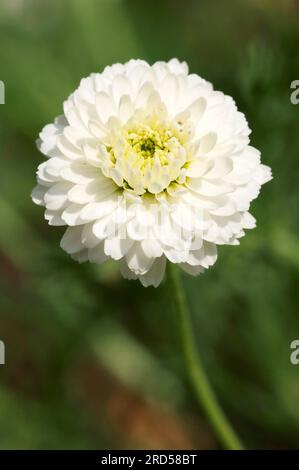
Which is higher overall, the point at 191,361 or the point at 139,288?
the point at 139,288

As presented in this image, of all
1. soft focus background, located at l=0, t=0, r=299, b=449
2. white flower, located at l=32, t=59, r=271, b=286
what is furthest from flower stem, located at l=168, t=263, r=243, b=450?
soft focus background, located at l=0, t=0, r=299, b=449

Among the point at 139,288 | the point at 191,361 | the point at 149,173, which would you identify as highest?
the point at 139,288

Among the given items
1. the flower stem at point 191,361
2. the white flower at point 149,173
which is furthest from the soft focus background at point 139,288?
the white flower at point 149,173

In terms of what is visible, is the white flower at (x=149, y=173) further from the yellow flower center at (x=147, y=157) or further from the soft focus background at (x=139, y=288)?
the soft focus background at (x=139, y=288)

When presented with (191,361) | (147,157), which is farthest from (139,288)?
(147,157)

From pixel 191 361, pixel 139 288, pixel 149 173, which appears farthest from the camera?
pixel 139 288

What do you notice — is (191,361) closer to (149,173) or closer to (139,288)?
(149,173)
